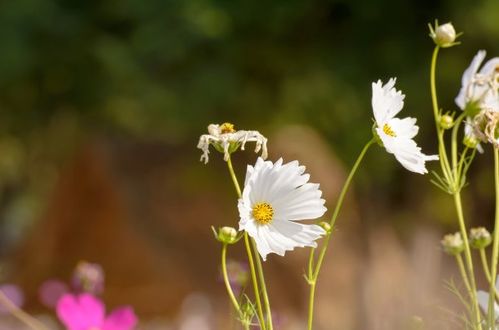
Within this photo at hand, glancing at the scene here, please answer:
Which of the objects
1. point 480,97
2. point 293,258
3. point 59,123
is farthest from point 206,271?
point 480,97

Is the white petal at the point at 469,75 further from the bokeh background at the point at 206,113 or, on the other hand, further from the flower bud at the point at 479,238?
the bokeh background at the point at 206,113

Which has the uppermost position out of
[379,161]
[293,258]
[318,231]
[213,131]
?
[379,161]

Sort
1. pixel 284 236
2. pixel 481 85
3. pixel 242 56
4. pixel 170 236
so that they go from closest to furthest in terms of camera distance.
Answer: pixel 284 236, pixel 481 85, pixel 170 236, pixel 242 56

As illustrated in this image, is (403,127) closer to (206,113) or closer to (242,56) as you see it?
(206,113)

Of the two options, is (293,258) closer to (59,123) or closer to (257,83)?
(257,83)

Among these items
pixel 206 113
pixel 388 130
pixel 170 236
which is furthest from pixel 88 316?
pixel 206 113

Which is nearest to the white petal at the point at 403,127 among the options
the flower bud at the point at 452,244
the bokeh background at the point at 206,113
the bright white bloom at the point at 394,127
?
the bright white bloom at the point at 394,127

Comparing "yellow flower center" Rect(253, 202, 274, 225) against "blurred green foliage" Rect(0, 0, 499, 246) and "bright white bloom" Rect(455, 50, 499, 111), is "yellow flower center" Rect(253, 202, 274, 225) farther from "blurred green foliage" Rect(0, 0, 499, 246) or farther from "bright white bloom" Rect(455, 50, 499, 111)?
"blurred green foliage" Rect(0, 0, 499, 246)
